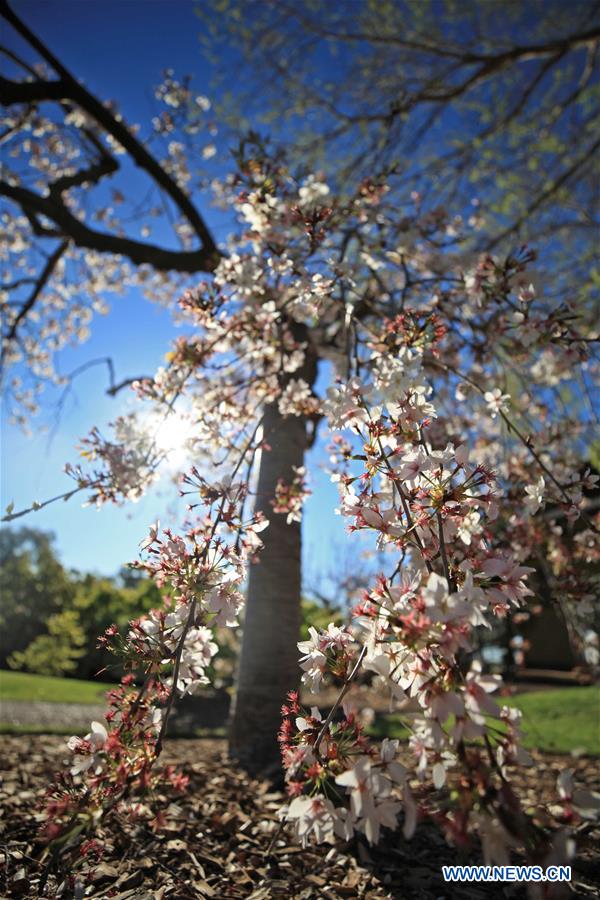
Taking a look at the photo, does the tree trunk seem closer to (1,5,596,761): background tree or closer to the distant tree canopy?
(1,5,596,761): background tree

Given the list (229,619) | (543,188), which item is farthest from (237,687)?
(543,188)

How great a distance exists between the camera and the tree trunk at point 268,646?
2979 mm

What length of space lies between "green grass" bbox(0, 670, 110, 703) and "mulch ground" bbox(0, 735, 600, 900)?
15.8ft

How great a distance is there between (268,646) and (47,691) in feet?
20.5

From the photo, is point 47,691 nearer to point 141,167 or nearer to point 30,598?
point 141,167

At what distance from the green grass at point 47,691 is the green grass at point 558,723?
371cm

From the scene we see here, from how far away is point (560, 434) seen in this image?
2.97 meters

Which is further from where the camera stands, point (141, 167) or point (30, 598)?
point (30, 598)

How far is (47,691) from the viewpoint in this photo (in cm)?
755

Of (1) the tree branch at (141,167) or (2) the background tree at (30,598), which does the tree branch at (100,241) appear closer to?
(1) the tree branch at (141,167)

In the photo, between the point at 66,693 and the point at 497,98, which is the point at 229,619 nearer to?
the point at 497,98

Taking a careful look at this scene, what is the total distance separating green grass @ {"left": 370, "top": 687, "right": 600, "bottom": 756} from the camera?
4.29m

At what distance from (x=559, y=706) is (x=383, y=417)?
6.20m

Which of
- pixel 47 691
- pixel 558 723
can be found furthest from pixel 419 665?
pixel 47 691
